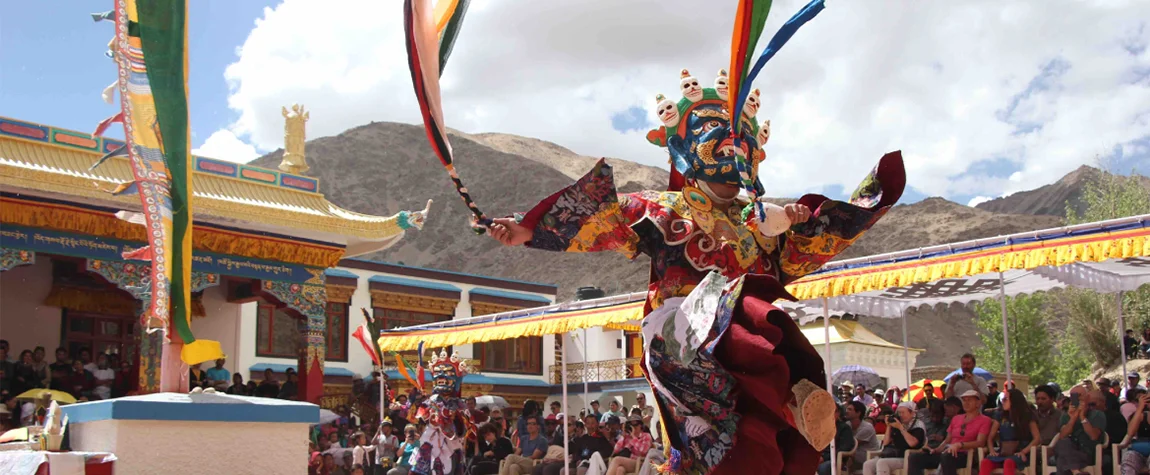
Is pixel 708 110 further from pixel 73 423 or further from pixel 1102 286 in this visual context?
pixel 1102 286

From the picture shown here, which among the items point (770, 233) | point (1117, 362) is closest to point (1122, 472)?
point (770, 233)

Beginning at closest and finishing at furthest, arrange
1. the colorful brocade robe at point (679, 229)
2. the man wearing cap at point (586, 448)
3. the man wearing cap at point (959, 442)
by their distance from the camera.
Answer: the colorful brocade robe at point (679, 229) → the man wearing cap at point (959, 442) → the man wearing cap at point (586, 448)

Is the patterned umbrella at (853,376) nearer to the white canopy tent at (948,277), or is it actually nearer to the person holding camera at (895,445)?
the white canopy tent at (948,277)

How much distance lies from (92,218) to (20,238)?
79 cm

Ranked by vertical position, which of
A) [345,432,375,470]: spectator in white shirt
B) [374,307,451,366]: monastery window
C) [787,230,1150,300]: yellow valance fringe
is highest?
[374,307,451,366]: monastery window

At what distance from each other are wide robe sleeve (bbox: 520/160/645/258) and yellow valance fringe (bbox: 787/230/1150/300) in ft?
16.2

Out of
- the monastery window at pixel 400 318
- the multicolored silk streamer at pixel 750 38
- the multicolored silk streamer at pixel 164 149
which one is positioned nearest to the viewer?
the multicolored silk streamer at pixel 750 38

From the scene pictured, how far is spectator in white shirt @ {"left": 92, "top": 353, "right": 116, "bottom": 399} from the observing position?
12.3 meters

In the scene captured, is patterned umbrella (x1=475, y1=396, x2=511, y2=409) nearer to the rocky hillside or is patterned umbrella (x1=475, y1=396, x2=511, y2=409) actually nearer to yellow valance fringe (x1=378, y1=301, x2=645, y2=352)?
yellow valance fringe (x1=378, y1=301, x2=645, y2=352)

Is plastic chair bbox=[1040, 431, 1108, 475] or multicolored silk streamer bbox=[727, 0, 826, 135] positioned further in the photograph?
plastic chair bbox=[1040, 431, 1108, 475]

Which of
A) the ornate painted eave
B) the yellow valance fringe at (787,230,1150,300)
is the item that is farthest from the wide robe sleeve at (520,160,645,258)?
the ornate painted eave

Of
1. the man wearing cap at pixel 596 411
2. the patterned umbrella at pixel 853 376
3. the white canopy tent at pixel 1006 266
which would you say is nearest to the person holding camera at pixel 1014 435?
the white canopy tent at pixel 1006 266

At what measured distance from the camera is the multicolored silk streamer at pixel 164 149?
152 inches

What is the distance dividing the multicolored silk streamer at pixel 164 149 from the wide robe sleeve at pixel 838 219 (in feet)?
7.19
